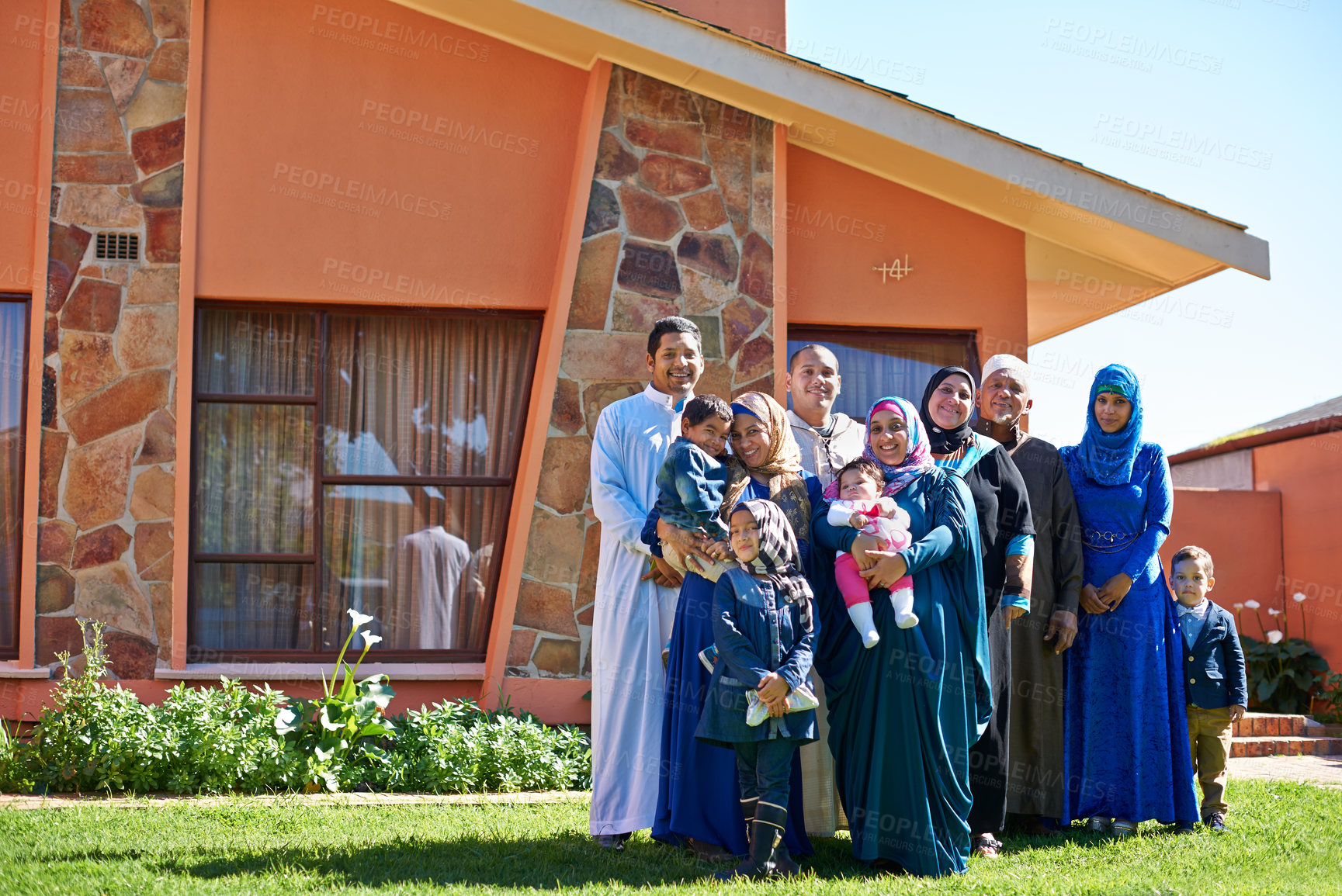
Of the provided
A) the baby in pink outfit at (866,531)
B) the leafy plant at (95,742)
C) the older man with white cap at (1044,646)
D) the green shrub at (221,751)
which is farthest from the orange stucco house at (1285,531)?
the leafy plant at (95,742)

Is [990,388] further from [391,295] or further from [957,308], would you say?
[391,295]

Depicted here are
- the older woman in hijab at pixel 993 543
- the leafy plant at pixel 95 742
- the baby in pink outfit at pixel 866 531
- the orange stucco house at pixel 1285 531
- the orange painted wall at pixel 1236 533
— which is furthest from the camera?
the orange painted wall at pixel 1236 533

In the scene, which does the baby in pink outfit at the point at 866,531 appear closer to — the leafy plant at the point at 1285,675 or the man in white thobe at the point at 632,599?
the man in white thobe at the point at 632,599

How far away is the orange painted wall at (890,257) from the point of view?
722 centimetres

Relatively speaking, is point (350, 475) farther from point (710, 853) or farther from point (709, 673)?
point (710, 853)

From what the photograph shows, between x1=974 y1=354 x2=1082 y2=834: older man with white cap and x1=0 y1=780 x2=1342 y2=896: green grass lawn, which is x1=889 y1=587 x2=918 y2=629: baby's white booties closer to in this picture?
x1=0 y1=780 x2=1342 y2=896: green grass lawn

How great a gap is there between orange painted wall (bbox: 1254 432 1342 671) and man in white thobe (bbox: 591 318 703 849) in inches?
299

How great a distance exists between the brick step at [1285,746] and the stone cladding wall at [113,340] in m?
7.30

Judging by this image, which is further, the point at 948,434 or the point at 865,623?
the point at 948,434

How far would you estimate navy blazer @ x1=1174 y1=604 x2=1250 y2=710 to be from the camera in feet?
16.3

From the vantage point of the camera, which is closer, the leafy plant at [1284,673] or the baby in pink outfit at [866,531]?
the baby in pink outfit at [866,531]

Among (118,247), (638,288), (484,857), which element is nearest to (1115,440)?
(638,288)

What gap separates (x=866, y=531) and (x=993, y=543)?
82 cm

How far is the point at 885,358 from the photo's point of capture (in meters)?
7.43
